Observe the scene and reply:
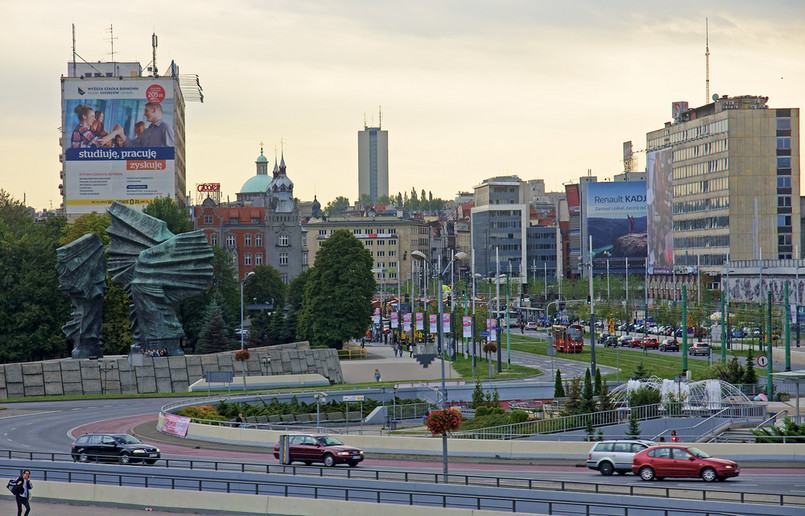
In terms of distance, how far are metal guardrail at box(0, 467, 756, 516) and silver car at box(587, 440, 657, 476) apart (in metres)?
7.56

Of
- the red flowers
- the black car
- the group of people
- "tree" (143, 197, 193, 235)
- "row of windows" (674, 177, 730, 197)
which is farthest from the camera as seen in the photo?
"row of windows" (674, 177, 730, 197)

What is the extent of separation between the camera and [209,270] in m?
83.4

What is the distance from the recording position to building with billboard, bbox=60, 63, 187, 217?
139875mm

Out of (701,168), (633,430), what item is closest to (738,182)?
(701,168)

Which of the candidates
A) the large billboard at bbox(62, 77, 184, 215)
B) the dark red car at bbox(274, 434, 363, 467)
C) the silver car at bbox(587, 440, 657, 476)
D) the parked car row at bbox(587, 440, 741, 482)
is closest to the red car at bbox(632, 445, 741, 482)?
the parked car row at bbox(587, 440, 741, 482)

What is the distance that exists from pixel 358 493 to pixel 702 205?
143 meters

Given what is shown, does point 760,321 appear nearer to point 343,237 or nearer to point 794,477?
point 343,237

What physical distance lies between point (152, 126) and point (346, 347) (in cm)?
4891

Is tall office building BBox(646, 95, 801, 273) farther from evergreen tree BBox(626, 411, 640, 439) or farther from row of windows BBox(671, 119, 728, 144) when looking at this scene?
evergreen tree BBox(626, 411, 640, 439)

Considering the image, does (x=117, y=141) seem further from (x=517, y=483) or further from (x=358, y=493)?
(x=358, y=493)

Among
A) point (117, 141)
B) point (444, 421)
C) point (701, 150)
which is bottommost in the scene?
point (444, 421)

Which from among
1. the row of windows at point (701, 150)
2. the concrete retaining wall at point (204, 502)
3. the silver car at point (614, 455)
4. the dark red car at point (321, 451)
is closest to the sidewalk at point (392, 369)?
the dark red car at point (321, 451)

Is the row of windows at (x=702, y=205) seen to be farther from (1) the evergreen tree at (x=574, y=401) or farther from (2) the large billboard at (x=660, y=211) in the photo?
(1) the evergreen tree at (x=574, y=401)

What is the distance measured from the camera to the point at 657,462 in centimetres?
3747
